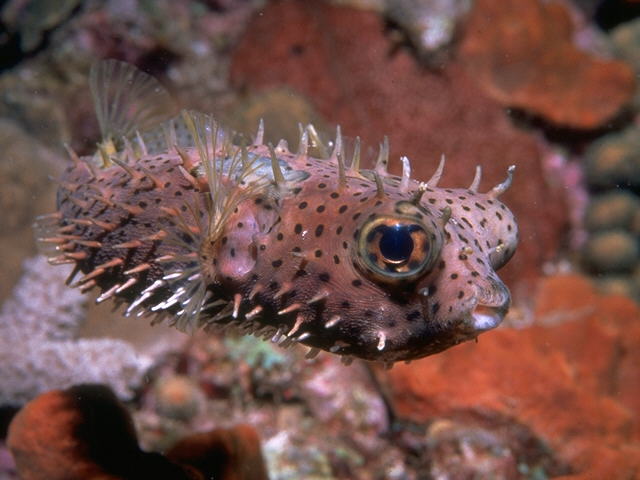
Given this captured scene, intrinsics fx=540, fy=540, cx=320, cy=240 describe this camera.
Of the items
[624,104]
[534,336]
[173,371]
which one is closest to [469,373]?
[534,336]

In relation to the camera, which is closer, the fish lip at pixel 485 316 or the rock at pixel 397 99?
the fish lip at pixel 485 316

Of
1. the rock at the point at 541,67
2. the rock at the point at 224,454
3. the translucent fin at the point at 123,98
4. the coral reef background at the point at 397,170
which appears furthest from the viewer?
the rock at the point at 541,67

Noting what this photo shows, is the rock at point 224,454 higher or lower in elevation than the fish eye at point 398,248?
lower

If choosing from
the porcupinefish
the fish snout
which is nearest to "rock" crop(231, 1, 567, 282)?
the porcupinefish

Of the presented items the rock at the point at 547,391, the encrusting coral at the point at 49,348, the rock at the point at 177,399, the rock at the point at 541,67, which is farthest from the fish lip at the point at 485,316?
the rock at the point at 541,67

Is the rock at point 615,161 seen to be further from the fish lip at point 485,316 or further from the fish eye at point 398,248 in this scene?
the fish eye at point 398,248

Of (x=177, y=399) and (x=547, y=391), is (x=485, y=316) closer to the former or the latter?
(x=547, y=391)

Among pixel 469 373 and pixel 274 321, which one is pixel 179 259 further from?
pixel 469 373
